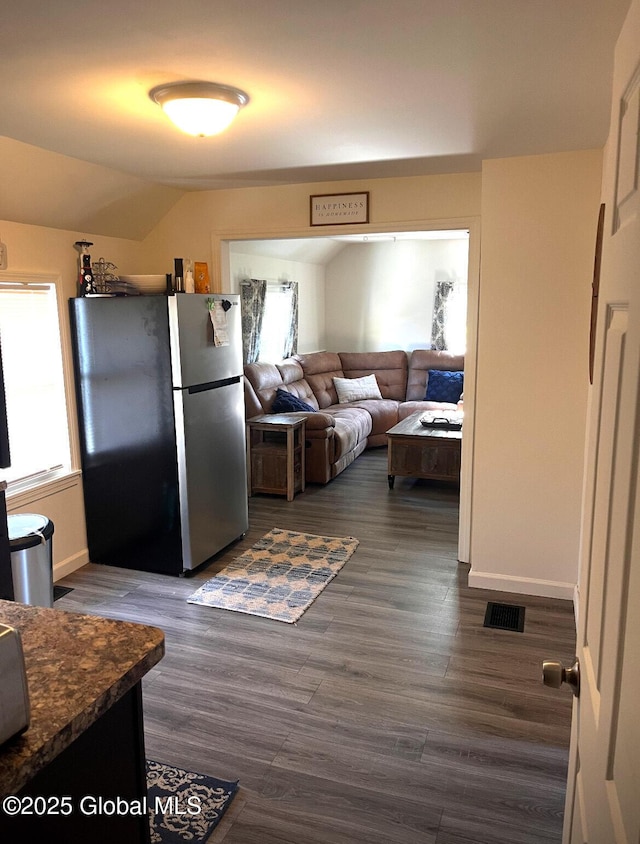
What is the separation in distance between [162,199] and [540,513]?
3.00 meters

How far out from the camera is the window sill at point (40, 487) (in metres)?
3.39

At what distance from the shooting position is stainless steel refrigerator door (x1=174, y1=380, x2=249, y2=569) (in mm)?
3604

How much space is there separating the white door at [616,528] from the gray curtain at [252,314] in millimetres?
5043

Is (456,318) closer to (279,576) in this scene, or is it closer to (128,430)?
(279,576)

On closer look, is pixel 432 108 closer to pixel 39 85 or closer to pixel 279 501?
pixel 39 85

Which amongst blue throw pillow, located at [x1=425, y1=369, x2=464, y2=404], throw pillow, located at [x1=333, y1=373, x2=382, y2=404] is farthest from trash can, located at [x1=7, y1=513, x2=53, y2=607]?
blue throw pillow, located at [x1=425, y1=369, x2=464, y2=404]

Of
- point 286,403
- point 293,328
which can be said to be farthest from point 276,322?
point 286,403

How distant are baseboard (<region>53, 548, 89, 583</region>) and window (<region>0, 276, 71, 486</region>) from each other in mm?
526

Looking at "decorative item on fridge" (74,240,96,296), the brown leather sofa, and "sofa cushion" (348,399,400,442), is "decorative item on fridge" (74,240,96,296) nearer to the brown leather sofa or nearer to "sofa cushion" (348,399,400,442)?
the brown leather sofa

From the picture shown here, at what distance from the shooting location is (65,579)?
12.2 feet

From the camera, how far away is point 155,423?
3.60 metres

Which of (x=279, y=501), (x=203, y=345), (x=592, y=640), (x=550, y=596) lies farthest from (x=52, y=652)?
(x=279, y=501)

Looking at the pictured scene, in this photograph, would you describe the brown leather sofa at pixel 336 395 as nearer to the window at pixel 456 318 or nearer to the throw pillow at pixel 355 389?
the throw pillow at pixel 355 389

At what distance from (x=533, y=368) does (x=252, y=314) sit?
3337mm
